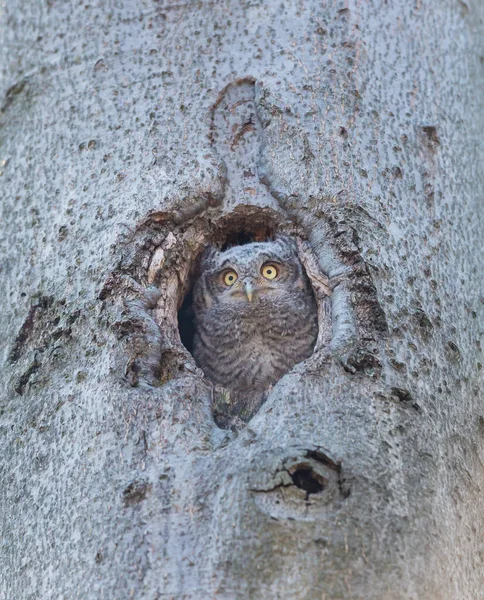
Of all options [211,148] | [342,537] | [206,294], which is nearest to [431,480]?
[342,537]

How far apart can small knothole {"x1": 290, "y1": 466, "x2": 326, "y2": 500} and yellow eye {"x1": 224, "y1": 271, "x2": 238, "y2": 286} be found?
1620mm

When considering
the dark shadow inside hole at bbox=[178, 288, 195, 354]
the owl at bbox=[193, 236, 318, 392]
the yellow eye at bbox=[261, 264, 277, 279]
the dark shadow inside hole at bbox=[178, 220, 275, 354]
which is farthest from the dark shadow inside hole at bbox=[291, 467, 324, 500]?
the dark shadow inside hole at bbox=[178, 288, 195, 354]

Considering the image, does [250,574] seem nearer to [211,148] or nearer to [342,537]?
[342,537]

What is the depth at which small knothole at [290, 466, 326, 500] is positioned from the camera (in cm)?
214

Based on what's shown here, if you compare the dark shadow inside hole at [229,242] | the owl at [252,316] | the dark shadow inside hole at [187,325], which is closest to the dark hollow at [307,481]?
the dark shadow inside hole at [229,242]

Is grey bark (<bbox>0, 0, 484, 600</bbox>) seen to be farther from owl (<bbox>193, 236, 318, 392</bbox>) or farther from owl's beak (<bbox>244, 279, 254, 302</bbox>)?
owl's beak (<bbox>244, 279, 254, 302</bbox>)

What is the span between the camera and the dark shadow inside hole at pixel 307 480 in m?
2.14

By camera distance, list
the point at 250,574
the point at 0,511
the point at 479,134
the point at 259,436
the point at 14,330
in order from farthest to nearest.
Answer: the point at 479,134 < the point at 14,330 < the point at 0,511 < the point at 259,436 < the point at 250,574

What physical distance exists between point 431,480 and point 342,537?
34 cm

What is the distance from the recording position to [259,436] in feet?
7.34

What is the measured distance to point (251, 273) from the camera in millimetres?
3666

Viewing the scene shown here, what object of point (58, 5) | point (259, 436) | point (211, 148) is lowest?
point (259, 436)

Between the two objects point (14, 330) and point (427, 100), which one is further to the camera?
point (427, 100)

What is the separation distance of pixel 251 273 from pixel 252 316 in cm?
22
